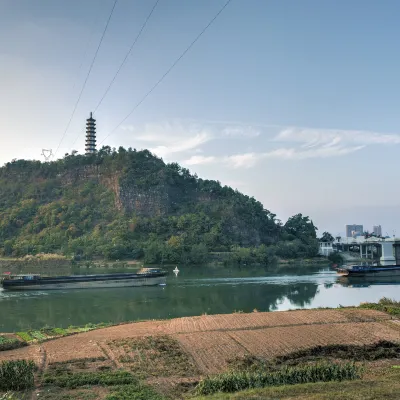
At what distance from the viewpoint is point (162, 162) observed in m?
86.6

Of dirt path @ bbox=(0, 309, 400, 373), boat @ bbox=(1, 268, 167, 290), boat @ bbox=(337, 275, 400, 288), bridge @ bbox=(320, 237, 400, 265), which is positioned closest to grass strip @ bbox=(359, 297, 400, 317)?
dirt path @ bbox=(0, 309, 400, 373)

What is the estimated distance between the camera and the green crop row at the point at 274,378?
9477mm

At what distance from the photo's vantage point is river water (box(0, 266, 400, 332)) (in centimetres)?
2517

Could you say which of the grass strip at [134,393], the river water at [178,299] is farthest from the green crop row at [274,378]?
the river water at [178,299]

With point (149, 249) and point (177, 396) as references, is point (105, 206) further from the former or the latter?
point (177, 396)

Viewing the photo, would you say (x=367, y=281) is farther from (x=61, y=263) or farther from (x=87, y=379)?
(x=87, y=379)

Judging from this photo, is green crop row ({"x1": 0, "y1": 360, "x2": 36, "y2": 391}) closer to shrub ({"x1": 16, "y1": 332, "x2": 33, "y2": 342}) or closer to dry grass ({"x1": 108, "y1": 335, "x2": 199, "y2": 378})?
dry grass ({"x1": 108, "y1": 335, "x2": 199, "y2": 378})

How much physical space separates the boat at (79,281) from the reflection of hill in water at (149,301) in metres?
1.44

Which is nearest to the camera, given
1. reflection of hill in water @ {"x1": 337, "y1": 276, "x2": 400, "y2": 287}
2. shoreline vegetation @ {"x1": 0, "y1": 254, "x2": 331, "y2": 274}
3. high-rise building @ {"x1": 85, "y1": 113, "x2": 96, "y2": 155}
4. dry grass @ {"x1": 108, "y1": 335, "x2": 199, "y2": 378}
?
dry grass @ {"x1": 108, "y1": 335, "x2": 199, "y2": 378}

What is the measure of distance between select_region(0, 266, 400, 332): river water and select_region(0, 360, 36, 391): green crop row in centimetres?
1223

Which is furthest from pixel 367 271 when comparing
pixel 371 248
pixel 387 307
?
pixel 371 248

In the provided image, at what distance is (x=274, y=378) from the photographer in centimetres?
977

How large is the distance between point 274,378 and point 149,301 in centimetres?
2232

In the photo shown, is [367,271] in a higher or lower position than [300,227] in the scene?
lower
